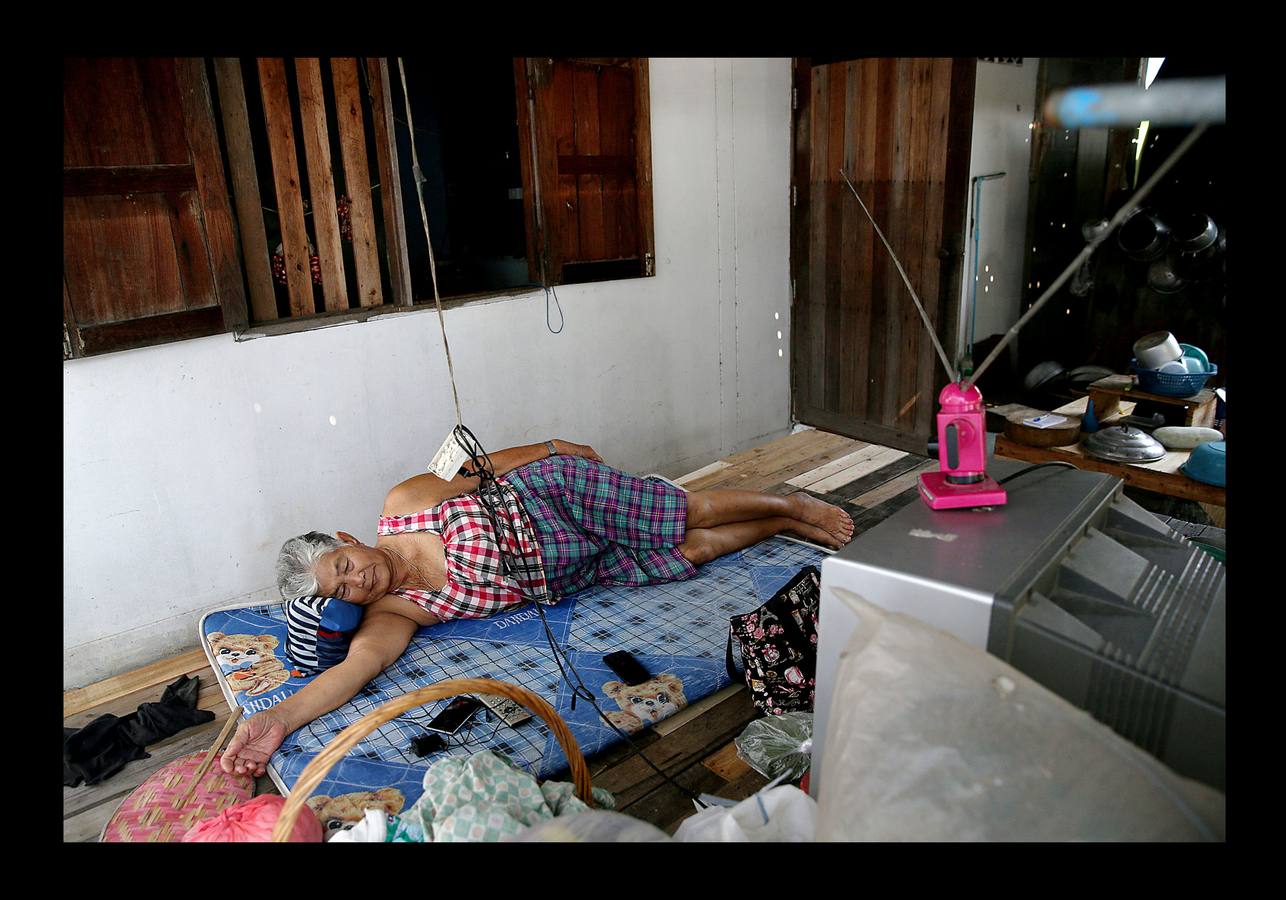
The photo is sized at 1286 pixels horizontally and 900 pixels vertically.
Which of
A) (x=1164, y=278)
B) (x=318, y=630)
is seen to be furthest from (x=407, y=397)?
(x=1164, y=278)

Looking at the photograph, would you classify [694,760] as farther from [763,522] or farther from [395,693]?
[763,522]

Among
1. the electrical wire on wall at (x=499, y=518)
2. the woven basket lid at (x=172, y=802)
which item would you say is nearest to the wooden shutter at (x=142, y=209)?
the electrical wire on wall at (x=499, y=518)

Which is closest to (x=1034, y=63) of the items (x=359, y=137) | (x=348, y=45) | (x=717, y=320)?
(x=717, y=320)

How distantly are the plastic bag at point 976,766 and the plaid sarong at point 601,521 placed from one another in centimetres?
178

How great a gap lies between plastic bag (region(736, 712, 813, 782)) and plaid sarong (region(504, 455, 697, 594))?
0.92 metres

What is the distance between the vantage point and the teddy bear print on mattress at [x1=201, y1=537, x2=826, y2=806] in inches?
77.7

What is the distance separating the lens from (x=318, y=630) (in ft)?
7.45

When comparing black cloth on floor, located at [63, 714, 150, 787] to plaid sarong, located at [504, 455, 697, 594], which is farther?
plaid sarong, located at [504, 455, 697, 594]

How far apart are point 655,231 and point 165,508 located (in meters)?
2.39

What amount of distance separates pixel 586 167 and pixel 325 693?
97.4 inches

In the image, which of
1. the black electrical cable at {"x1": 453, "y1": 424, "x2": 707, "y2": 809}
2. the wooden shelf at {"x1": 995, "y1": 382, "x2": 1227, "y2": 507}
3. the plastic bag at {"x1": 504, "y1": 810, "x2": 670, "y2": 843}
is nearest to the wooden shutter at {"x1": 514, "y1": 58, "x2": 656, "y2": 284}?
the black electrical cable at {"x1": 453, "y1": 424, "x2": 707, "y2": 809}

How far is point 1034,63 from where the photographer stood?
4.65 m

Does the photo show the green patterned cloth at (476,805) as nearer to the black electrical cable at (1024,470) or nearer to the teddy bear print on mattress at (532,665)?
the teddy bear print on mattress at (532,665)

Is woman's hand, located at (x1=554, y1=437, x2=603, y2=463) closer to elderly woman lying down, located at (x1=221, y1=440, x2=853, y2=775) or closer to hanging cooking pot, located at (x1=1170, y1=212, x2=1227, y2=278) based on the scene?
elderly woman lying down, located at (x1=221, y1=440, x2=853, y2=775)
